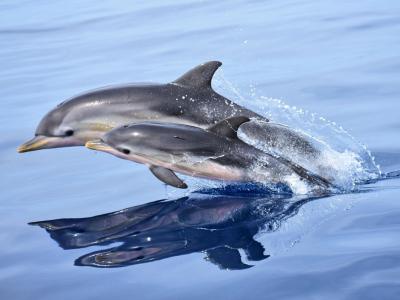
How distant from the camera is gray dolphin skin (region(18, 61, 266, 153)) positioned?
8.29 meters

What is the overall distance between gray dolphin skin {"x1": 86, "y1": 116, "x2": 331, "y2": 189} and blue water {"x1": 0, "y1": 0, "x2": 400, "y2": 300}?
0.25 metres

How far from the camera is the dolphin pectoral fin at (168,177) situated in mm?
7617

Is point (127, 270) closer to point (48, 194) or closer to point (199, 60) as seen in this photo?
point (48, 194)

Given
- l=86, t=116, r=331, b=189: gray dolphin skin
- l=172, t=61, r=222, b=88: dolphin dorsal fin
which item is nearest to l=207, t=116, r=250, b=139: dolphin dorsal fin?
l=86, t=116, r=331, b=189: gray dolphin skin

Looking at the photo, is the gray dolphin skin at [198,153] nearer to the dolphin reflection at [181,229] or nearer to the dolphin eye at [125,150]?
the dolphin eye at [125,150]

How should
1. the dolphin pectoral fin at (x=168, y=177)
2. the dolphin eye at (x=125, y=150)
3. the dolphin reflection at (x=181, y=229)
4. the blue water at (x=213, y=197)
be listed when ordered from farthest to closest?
the dolphin eye at (x=125, y=150) → the dolphin pectoral fin at (x=168, y=177) → the dolphin reflection at (x=181, y=229) → the blue water at (x=213, y=197)

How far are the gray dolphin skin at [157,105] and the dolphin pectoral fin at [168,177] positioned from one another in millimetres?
691

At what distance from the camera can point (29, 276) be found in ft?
21.7

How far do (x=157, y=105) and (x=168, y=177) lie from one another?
0.87m

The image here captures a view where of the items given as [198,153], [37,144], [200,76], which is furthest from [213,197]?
[37,144]

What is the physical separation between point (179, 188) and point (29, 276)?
177 cm

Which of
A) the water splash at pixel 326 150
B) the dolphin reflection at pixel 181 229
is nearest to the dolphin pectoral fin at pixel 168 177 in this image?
the dolphin reflection at pixel 181 229

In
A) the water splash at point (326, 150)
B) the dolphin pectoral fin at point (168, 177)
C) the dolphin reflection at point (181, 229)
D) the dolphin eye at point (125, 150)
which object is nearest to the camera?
the dolphin reflection at point (181, 229)

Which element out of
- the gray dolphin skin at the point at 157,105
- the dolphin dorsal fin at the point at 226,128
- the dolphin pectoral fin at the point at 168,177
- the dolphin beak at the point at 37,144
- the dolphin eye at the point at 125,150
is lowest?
the dolphin pectoral fin at the point at 168,177
